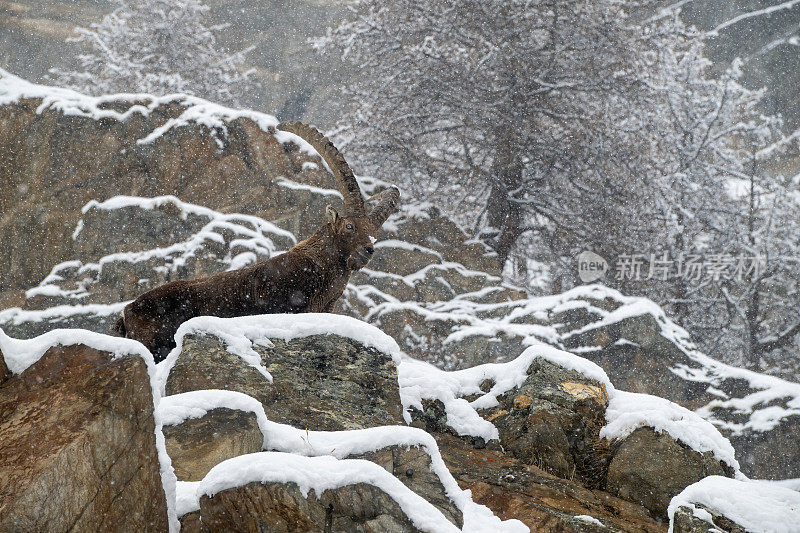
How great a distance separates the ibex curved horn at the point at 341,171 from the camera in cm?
680

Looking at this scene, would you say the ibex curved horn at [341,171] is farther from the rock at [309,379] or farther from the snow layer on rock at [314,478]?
the snow layer on rock at [314,478]

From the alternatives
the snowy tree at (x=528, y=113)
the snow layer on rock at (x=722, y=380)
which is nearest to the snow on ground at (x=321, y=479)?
the snow layer on rock at (x=722, y=380)

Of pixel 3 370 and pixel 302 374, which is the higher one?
pixel 3 370

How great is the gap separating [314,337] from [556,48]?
37.6ft

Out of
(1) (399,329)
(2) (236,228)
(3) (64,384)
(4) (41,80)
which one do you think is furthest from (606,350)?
(4) (41,80)

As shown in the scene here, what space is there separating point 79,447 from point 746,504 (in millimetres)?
3297

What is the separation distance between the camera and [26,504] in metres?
2.25

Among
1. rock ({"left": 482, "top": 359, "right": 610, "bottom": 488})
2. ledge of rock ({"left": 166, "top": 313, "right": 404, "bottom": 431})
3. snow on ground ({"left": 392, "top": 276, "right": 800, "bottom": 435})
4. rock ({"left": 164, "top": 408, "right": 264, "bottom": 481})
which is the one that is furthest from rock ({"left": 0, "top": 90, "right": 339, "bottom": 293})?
rock ({"left": 164, "top": 408, "right": 264, "bottom": 481})

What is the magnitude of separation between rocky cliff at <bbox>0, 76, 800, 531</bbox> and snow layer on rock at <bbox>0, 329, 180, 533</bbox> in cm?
1

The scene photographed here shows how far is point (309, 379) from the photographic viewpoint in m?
5.16

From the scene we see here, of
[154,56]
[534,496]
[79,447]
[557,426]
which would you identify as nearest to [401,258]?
[557,426]

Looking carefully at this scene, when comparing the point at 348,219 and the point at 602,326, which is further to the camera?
the point at 602,326

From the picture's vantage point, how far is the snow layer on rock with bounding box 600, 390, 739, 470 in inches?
201

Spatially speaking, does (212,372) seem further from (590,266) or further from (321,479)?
(590,266)
